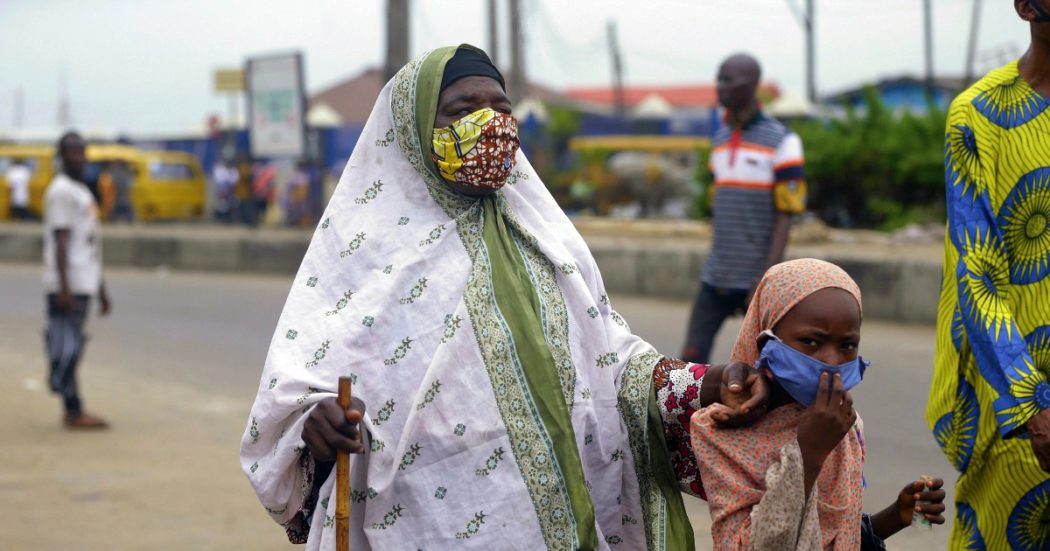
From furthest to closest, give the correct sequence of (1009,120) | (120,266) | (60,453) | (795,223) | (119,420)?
(120,266) → (795,223) → (119,420) → (60,453) → (1009,120)

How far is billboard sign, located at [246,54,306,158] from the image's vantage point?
17141 mm

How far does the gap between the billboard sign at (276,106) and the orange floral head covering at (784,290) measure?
14.9 metres

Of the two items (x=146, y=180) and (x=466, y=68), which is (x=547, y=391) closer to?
(x=466, y=68)

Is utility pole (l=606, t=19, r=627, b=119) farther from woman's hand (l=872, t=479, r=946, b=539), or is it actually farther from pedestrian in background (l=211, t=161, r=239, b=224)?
woman's hand (l=872, t=479, r=946, b=539)

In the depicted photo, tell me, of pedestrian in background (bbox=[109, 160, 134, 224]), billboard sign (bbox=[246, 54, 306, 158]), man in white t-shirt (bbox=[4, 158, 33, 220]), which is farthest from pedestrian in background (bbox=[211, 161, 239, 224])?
billboard sign (bbox=[246, 54, 306, 158])

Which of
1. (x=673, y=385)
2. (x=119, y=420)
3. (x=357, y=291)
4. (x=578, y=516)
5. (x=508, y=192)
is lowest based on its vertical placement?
(x=119, y=420)

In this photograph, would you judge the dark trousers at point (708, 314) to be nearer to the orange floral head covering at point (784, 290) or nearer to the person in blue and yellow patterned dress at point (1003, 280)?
the person in blue and yellow patterned dress at point (1003, 280)

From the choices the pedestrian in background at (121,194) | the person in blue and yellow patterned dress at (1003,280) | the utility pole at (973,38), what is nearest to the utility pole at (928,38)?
the utility pole at (973,38)

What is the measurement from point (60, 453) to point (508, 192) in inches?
189

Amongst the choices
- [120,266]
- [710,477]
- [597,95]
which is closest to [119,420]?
[710,477]

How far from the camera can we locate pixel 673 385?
9.16 ft

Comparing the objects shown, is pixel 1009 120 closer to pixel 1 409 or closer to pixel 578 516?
pixel 578 516

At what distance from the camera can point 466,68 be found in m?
2.86

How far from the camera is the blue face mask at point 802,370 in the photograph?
243 centimetres
